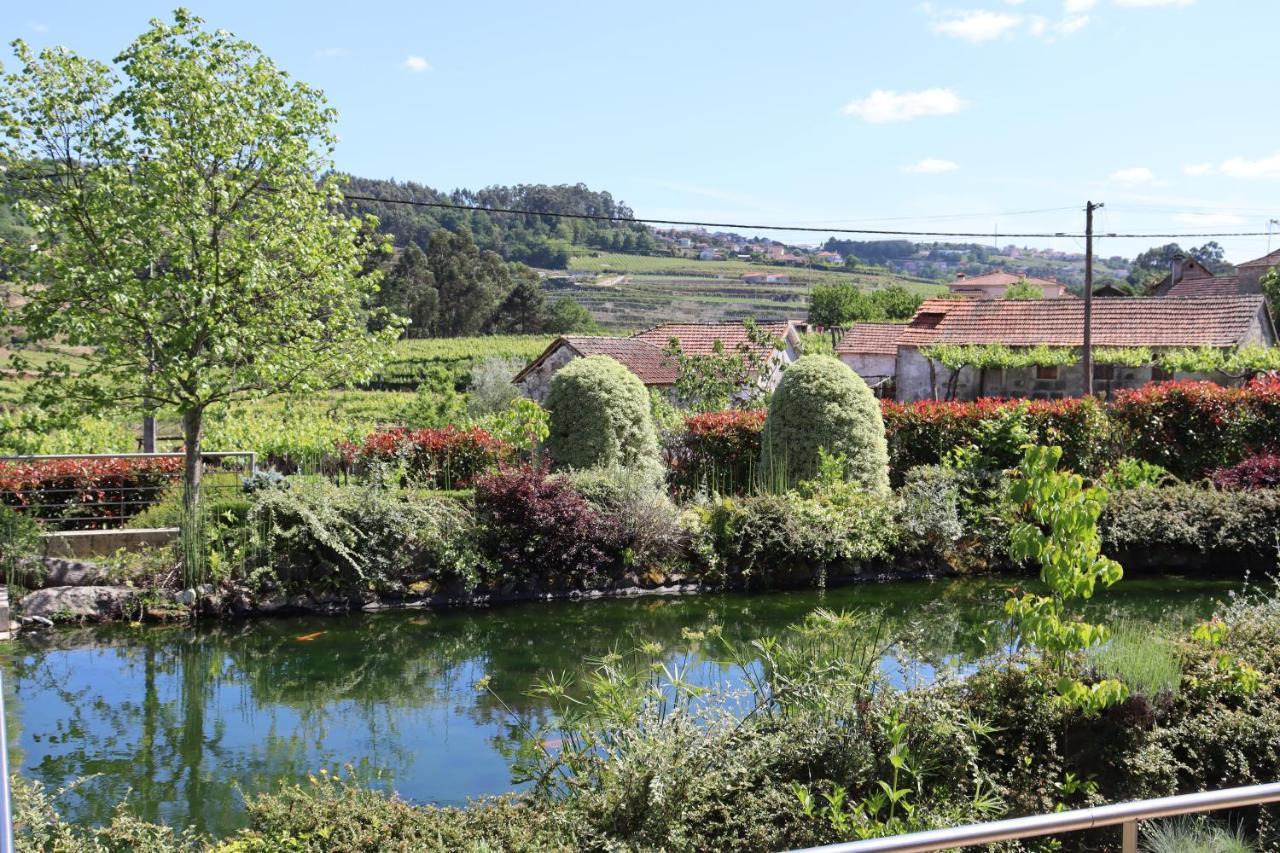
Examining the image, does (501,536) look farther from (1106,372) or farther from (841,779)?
(1106,372)

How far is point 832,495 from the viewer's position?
14305mm

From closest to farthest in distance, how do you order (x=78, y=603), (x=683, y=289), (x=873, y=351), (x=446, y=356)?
(x=78, y=603) → (x=873, y=351) → (x=446, y=356) → (x=683, y=289)

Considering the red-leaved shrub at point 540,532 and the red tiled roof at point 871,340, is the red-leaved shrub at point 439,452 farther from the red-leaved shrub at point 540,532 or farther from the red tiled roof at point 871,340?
the red tiled roof at point 871,340

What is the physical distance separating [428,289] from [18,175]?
191 ft

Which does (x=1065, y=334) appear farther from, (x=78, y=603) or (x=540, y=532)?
(x=78, y=603)

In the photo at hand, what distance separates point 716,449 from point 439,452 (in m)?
4.26

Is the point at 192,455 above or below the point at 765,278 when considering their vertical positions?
below

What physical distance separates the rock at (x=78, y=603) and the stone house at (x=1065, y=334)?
27.0m

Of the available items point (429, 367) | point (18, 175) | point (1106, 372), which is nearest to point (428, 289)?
point (429, 367)

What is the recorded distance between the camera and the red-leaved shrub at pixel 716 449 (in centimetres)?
1752

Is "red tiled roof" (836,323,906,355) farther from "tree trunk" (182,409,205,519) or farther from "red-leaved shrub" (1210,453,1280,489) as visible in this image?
"tree trunk" (182,409,205,519)

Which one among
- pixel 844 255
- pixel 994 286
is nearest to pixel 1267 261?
pixel 994 286

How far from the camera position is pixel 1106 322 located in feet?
109

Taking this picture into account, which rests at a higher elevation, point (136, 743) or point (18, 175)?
point (18, 175)
